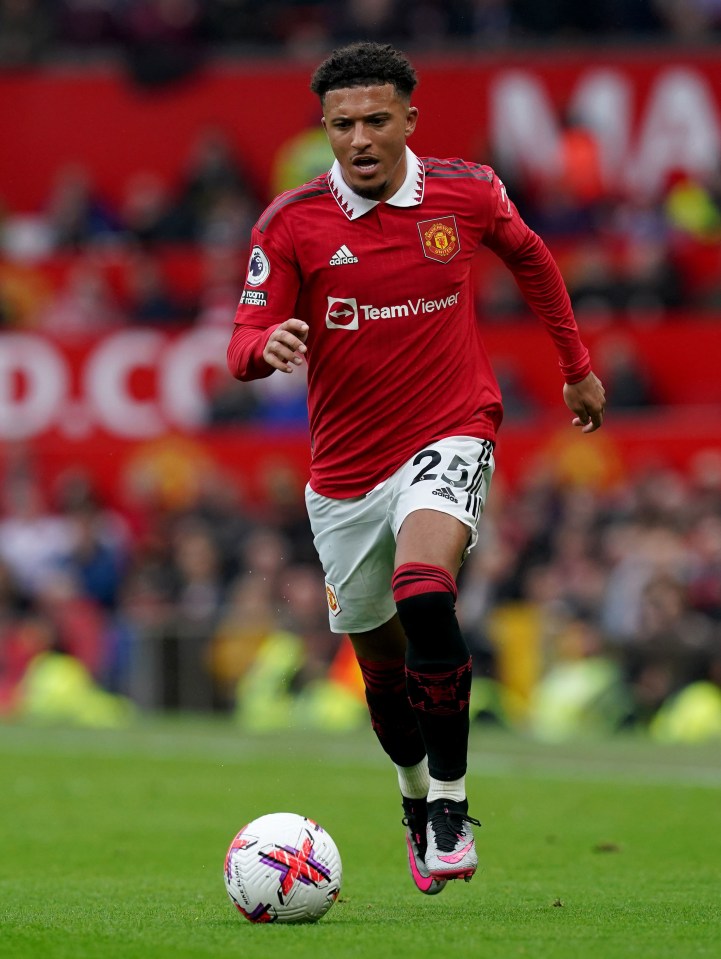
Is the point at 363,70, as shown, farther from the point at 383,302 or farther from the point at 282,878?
the point at 282,878

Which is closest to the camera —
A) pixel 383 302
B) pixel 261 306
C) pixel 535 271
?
pixel 261 306

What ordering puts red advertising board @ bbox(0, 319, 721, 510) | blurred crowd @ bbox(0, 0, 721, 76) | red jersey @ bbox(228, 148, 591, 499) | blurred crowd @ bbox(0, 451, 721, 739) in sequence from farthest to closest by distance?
blurred crowd @ bbox(0, 0, 721, 76) → red advertising board @ bbox(0, 319, 721, 510) → blurred crowd @ bbox(0, 451, 721, 739) → red jersey @ bbox(228, 148, 591, 499)

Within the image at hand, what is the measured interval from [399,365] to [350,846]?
10.9ft

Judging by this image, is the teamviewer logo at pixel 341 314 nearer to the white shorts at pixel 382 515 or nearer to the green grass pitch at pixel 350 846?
the white shorts at pixel 382 515

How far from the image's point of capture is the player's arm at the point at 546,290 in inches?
289

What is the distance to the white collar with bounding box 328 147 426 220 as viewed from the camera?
280 inches

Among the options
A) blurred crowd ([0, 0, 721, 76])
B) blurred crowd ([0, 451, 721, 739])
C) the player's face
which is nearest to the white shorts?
the player's face

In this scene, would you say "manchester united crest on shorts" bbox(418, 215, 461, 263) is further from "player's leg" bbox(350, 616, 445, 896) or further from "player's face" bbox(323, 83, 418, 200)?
"player's leg" bbox(350, 616, 445, 896)

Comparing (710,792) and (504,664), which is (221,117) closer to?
(504,664)

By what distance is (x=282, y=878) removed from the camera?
A: 6.71 m

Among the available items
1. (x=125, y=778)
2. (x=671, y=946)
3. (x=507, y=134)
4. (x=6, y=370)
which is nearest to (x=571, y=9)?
(x=507, y=134)

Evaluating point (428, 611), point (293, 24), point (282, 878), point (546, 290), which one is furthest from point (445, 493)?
point (293, 24)

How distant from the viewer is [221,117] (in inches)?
958

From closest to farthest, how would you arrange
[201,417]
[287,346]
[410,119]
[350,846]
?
[287,346], [410,119], [350,846], [201,417]
